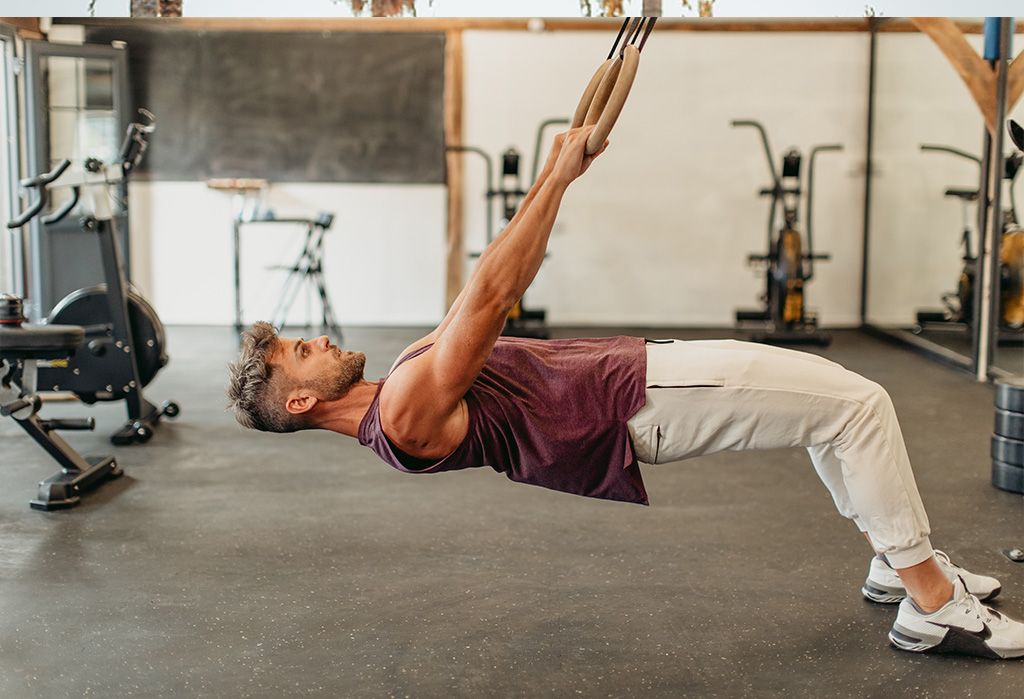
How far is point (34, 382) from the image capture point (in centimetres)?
370

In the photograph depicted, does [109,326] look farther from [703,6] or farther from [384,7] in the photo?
[703,6]

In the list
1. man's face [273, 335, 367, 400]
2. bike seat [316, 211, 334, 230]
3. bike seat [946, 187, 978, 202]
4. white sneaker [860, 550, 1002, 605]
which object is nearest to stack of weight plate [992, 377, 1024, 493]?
white sneaker [860, 550, 1002, 605]

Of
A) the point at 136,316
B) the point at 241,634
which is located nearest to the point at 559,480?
the point at 241,634

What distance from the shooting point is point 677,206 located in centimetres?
806

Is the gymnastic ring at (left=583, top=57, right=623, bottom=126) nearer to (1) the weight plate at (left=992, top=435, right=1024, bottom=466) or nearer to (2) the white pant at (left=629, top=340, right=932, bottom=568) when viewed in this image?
(2) the white pant at (left=629, top=340, right=932, bottom=568)

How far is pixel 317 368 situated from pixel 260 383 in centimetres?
12

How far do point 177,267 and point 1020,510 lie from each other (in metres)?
6.37

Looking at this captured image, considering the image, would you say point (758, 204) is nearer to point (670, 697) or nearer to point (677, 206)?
point (677, 206)

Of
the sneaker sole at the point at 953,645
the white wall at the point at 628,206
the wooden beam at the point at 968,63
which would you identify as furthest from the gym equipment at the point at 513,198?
the sneaker sole at the point at 953,645

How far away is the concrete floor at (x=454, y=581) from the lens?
2.35 metres

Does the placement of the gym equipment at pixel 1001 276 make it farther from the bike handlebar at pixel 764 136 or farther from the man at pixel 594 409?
the man at pixel 594 409

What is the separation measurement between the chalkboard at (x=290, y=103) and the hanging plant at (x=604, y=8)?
5.93 meters

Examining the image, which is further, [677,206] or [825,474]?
[677,206]

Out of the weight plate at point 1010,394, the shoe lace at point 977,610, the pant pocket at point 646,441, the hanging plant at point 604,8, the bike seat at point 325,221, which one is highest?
the hanging plant at point 604,8
